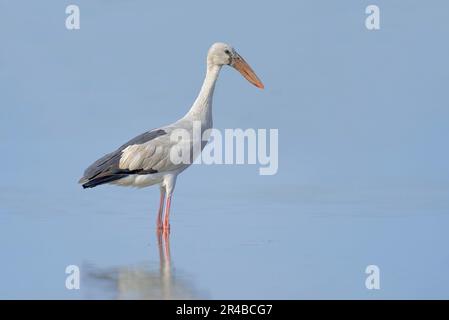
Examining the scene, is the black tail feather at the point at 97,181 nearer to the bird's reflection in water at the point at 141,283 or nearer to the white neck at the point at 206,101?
the white neck at the point at 206,101

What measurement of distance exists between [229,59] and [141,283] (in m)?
5.69

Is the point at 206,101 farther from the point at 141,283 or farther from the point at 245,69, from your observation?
the point at 141,283

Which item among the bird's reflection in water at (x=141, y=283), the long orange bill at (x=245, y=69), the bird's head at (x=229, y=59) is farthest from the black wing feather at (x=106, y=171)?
the bird's reflection in water at (x=141, y=283)

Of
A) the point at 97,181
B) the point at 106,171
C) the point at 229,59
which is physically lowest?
the point at 97,181

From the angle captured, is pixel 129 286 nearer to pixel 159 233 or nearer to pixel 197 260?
pixel 197 260

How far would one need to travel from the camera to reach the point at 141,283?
1327cm

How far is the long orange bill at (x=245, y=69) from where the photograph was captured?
714 inches

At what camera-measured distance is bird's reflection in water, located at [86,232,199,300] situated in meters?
12.7

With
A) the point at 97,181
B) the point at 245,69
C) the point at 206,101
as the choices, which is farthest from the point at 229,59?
the point at 97,181

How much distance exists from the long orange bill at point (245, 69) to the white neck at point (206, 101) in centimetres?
33

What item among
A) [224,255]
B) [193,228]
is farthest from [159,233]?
[224,255]

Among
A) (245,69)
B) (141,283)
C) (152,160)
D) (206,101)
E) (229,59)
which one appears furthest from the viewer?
(245,69)

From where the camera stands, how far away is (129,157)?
16750 millimetres

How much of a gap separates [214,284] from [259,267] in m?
1.17
